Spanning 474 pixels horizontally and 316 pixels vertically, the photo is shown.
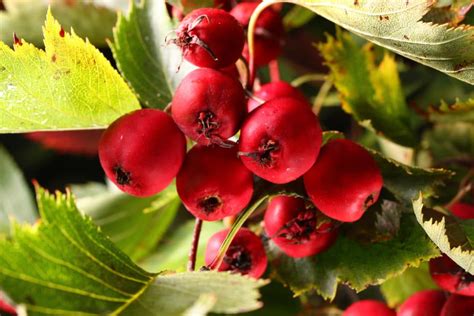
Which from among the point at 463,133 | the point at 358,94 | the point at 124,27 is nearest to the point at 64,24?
the point at 124,27

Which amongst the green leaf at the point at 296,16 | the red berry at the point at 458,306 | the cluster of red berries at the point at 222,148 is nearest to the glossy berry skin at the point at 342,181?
the cluster of red berries at the point at 222,148

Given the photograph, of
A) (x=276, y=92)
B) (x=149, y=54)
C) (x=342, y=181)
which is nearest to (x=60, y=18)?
(x=149, y=54)

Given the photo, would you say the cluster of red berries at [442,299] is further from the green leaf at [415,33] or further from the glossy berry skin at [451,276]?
the green leaf at [415,33]

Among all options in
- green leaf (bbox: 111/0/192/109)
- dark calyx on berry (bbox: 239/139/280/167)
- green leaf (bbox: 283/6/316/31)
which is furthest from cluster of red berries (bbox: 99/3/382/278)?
green leaf (bbox: 283/6/316/31)

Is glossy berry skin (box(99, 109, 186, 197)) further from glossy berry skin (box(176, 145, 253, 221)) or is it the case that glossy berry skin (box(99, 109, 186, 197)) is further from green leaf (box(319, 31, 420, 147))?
green leaf (box(319, 31, 420, 147))

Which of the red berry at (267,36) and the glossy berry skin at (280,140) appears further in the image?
the red berry at (267,36)

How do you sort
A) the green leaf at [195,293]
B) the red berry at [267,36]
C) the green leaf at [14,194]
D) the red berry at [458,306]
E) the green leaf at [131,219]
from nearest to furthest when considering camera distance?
the green leaf at [195,293] → the red berry at [458,306] → the red berry at [267,36] → the green leaf at [131,219] → the green leaf at [14,194]

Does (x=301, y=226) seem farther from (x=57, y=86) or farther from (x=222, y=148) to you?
(x=57, y=86)
